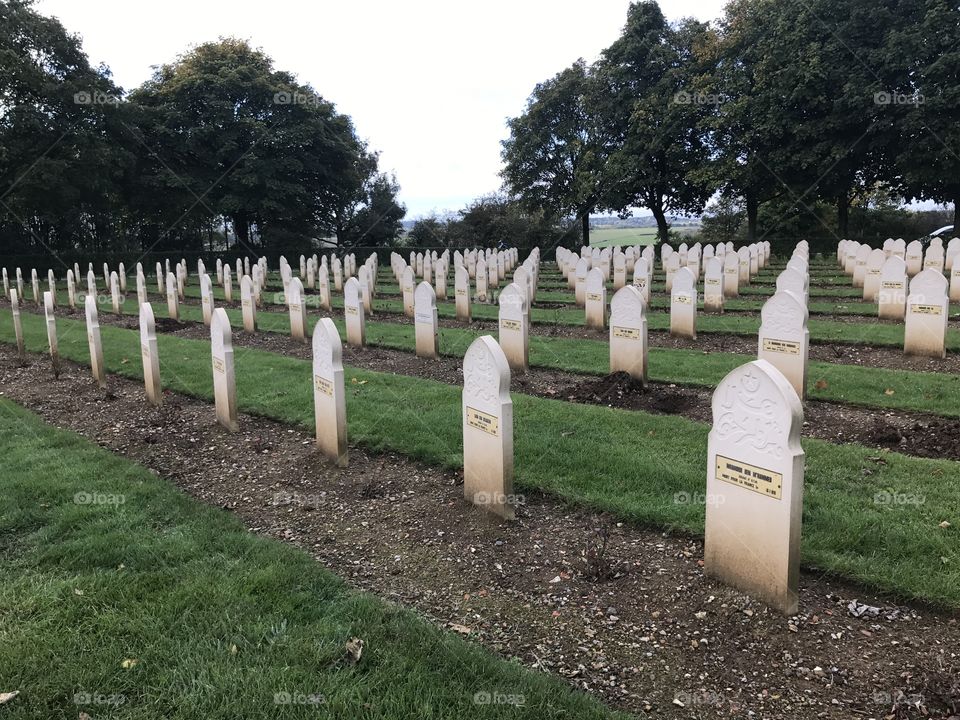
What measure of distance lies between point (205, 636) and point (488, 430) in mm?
2346

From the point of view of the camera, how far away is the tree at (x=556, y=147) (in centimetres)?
3828

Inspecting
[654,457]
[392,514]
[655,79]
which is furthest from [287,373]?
[655,79]

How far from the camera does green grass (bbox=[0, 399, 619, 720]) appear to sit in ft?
9.19

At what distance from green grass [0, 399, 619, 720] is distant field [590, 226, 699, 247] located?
1496 inches

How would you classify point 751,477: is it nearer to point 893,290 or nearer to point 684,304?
point 684,304

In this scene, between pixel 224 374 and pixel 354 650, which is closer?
pixel 354 650

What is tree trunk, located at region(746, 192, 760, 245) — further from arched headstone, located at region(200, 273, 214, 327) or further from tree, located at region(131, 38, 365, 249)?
arched headstone, located at region(200, 273, 214, 327)

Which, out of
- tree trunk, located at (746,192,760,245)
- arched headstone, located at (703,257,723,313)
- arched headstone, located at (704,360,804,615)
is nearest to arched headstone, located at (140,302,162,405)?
arched headstone, located at (704,360,804,615)

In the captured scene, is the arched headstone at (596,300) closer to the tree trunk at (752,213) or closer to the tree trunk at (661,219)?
the tree trunk at (752,213)

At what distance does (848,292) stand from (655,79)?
902 inches

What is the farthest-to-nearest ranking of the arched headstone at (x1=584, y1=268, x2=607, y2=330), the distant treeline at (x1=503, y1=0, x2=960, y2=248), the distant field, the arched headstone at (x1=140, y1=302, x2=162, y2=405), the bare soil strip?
the distant field, the distant treeline at (x1=503, y1=0, x2=960, y2=248), the arched headstone at (x1=584, y1=268, x2=607, y2=330), the arched headstone at (x1=140, y1=302, x2=162, y2=405), the bare soil strip

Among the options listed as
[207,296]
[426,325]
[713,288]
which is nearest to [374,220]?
[207,296]

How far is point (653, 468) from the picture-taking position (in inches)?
211

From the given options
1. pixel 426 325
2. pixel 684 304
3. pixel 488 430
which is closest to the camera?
pixel 488 430
